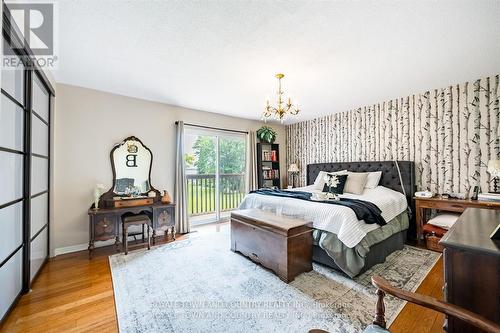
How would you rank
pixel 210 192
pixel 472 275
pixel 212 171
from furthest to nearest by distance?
pixel 210 192 → pixel 212 171 → pixel 472 275

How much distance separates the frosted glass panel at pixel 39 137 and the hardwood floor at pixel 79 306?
1413 mm

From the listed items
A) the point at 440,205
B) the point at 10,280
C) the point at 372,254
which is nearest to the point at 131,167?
the point at 10,280

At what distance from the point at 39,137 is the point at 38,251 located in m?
1.30

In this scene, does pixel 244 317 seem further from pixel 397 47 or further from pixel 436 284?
pixel 397 47

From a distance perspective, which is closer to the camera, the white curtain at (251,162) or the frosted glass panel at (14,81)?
the frosted glass panel at (14,81)

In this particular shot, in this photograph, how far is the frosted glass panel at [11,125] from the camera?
1611 millimetres

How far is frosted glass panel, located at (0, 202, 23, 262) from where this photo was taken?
1.63 meters

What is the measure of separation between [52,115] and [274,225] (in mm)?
3282

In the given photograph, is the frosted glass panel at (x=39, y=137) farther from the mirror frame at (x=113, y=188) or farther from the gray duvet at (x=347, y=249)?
the gray duvet at (x=347, y=249)

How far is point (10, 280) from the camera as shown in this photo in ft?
5.81

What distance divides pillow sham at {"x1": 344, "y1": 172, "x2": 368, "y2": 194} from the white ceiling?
1.40m

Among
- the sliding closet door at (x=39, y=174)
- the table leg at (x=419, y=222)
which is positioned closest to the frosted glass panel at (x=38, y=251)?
the sliding closet door at (x=39, y=174)

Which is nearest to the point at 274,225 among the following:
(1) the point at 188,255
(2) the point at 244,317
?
(2) the point at 244,317

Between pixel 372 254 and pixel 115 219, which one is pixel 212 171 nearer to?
pixel 115 219
